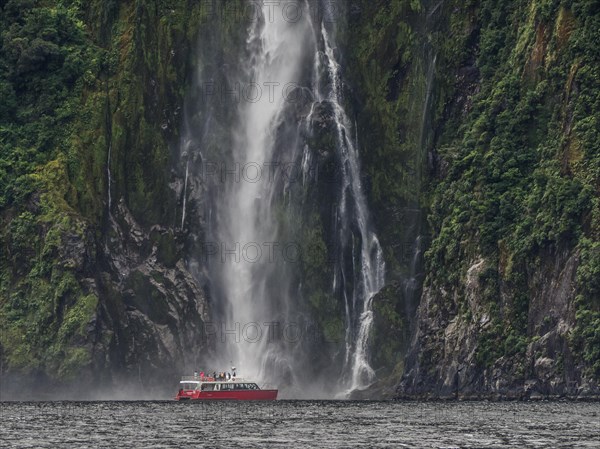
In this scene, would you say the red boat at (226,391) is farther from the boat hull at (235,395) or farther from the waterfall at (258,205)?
the waterfall at (258,205)

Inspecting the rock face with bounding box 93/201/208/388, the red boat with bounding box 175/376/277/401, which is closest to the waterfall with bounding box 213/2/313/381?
the rock face with bounding box 93/201/208/388

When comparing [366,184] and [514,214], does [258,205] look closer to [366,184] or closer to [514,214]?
[366,184]

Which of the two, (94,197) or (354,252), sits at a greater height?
(94,197)

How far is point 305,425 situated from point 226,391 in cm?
3412

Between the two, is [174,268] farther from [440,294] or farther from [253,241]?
[440,294]

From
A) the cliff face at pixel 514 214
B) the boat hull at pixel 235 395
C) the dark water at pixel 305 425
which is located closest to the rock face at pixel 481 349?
the cliff face at pixel 514 214

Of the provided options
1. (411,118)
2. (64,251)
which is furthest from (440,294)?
(64,251)

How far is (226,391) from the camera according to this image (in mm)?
136000

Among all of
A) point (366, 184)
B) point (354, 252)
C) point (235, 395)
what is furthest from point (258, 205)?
point (235, 395)

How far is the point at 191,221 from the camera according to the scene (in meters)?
151

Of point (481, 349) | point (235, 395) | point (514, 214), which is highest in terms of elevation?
point (514, 214)

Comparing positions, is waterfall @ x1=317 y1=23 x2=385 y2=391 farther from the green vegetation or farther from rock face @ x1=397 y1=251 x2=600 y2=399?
rock face @ x1=397 y1=251 x2=600 y2=399

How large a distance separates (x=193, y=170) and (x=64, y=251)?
1408 cm

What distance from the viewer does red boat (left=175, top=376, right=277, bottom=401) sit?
135 m
